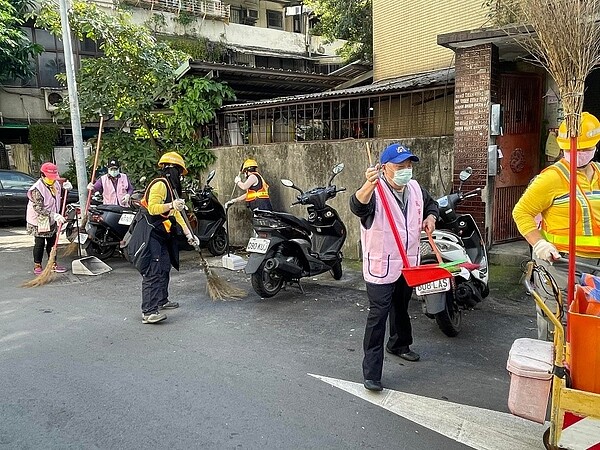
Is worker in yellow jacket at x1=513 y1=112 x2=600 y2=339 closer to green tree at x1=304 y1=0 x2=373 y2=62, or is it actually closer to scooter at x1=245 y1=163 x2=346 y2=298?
scooter at x1=245 y1=163 x2=346 y2=298

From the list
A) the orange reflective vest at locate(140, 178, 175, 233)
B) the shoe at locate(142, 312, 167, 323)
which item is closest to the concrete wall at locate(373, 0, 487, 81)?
the orange reflective vest at locate(140, 178, 175, 233)

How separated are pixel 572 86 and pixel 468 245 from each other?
2.95 m

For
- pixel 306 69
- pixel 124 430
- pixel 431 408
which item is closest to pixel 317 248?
pixel 431 408

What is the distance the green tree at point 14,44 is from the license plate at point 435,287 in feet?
50.1

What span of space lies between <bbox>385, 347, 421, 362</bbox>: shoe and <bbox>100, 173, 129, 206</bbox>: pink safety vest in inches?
231

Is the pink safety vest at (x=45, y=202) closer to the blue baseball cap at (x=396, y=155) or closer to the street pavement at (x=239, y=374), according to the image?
the street pavement at (x=239, y=374)

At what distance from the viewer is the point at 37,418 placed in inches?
128

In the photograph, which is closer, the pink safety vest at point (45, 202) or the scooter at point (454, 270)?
the scooter at point (454, 270)

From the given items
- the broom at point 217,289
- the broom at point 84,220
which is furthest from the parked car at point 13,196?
the broom at point 217,289

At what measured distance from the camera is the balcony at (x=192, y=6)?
19.7 metres

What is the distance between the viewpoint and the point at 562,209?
3014 millimetres

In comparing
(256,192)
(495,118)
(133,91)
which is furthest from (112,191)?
(495,118)

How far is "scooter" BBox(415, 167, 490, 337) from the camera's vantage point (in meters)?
4.20

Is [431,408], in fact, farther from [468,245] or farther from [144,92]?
[144,92]
